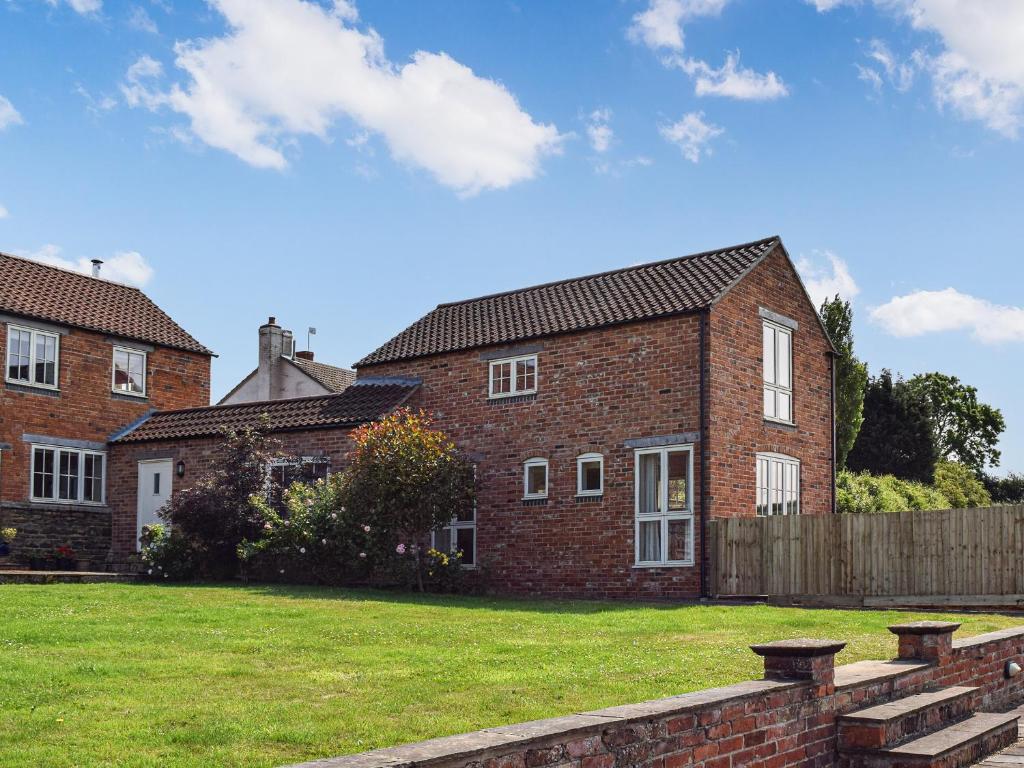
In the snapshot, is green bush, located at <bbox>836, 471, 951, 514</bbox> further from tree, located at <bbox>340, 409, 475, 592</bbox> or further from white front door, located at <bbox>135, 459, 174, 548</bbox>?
white front door, located at <bbox>135, 459, 174, 548</bbox>

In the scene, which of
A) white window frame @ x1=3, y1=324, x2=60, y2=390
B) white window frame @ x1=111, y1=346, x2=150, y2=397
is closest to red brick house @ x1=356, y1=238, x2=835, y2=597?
white window frame @ x1=111, y1=346, x2=150, y2=397

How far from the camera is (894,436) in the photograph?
162 feet

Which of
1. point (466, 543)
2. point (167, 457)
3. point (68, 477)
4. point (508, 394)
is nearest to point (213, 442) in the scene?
point (167, 457)

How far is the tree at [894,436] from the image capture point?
49.2m

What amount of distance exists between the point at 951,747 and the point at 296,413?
2052 cm

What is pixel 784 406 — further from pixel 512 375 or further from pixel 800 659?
pixel 800 659

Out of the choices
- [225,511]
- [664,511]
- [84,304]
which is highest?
[84,304]

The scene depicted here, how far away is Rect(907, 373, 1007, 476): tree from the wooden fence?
160 feet

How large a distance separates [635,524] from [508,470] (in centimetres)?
346

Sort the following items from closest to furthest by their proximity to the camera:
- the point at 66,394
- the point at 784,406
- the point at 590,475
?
the point at 590,475
the point at 784,406
the point at 66,394

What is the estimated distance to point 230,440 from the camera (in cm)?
2561

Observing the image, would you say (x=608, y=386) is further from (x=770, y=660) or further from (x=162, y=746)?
(x=162, y=746)

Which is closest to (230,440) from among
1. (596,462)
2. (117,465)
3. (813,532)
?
(117,465)

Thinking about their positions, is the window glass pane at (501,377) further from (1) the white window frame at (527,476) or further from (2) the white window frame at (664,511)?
(2) the white window frame at (664,511)
